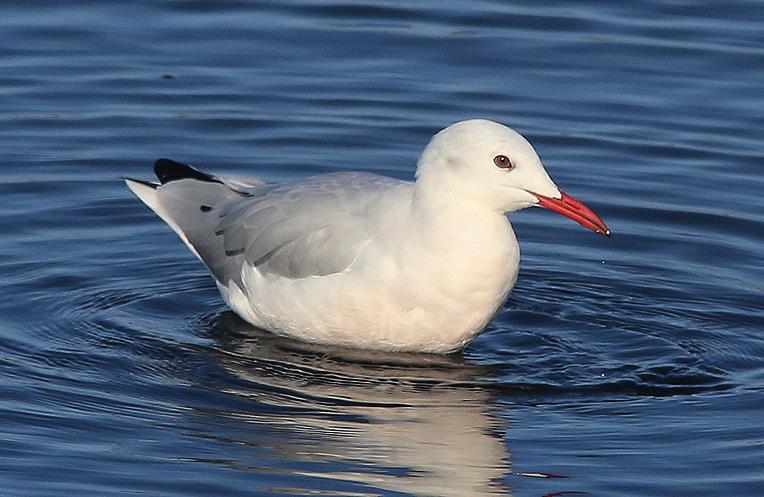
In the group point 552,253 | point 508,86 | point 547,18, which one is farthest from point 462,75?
point 552,253

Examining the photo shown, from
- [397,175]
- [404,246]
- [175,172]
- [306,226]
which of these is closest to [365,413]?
[404,246]

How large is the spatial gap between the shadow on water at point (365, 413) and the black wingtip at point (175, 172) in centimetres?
99

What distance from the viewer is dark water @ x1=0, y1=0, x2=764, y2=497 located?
8.08m

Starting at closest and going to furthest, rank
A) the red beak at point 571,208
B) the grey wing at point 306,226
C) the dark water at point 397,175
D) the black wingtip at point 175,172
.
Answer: the dark water at point 397,175 < the red beak at point 571,208 < the grey wing at point 306,226 < the black wingtip at point 175,172

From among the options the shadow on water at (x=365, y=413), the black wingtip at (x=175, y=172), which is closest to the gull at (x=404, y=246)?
the shadow on water at (x=365, y=413)

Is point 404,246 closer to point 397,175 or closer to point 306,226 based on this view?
point 306,226

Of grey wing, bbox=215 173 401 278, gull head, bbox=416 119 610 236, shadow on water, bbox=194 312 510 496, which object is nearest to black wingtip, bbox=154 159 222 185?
grey wing, bbox=215 173 401 278

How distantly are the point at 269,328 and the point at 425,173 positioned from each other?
4.41 feet

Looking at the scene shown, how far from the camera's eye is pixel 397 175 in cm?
1187

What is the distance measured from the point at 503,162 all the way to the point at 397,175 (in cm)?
318

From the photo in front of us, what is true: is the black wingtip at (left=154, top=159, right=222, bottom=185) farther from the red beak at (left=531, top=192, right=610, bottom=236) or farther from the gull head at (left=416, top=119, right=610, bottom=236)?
the red beak at (left=531, top=192, right=610, bottom=236)

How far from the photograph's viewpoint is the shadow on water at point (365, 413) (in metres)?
7.91

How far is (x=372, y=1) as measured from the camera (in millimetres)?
14953

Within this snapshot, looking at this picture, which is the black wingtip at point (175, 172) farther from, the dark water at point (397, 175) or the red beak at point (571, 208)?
the red beak at point (571, 208)
